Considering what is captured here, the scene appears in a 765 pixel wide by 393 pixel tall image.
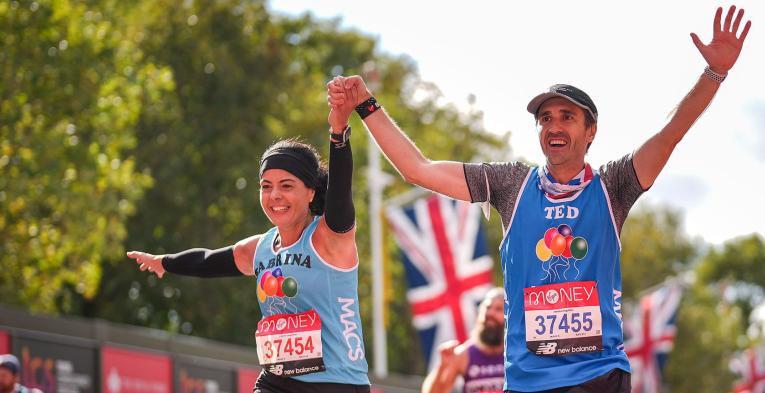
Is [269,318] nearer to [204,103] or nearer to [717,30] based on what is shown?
[717,30]

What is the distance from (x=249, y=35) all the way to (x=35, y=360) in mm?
21227

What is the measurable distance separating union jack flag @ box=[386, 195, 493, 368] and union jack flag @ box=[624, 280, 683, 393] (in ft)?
36.1

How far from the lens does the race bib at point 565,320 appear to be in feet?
18.6

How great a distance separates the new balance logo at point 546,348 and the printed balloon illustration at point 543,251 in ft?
1.16

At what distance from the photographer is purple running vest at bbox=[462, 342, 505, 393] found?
10.6 m

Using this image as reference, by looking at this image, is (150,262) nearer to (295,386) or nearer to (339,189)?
(295,386)

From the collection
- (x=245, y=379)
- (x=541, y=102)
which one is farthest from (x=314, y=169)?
(x=245, y=379)

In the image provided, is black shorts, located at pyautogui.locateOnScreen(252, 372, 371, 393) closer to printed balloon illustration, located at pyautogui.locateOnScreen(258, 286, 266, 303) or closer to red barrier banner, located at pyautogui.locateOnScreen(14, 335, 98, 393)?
printed balloon illustration, located at pyautogui.locateOnScreen(258, 286, 266, 303)

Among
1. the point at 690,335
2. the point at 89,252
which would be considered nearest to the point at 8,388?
the point at 89,252

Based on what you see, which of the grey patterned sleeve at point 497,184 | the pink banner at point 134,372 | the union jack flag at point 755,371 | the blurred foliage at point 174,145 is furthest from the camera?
the union jack flag at point 755,371

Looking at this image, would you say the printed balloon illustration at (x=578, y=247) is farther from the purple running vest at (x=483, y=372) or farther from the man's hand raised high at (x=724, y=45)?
the purple running vest at (x=483, y=372)

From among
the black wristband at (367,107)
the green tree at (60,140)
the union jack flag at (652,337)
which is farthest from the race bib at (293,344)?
the union jack flag at (652,337)

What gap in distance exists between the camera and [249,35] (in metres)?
36.2

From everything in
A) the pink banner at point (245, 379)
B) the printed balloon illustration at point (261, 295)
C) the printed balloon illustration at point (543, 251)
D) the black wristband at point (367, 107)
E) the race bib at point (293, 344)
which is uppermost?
the pink banner at point (245, 379)
